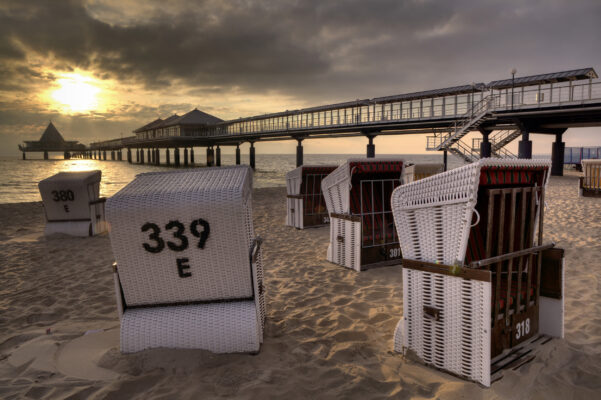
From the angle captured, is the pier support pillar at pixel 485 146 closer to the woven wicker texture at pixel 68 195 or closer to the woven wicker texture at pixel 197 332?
the woven wicker texture at pixel 68 195

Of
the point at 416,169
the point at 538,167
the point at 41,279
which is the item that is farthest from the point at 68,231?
the point at 416,169

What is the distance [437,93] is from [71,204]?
25148mm

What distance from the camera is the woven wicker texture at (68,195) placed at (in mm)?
8898

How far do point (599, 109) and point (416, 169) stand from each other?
13724mm

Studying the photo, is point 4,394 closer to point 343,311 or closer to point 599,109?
point 343,311

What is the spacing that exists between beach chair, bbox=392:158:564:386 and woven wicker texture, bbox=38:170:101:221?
28.7 feet

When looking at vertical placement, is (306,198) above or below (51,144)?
below

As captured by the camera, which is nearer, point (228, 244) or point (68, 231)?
point (228, 244)

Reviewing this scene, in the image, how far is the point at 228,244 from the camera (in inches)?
119

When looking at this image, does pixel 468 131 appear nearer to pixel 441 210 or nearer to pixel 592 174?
pixel 592 174

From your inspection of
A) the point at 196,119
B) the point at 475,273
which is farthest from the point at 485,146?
the point at 196,119

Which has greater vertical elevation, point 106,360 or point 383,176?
point 383,176

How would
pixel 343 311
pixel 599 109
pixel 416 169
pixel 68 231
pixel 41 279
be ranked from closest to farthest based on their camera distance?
pixel 343 311
pixel 41 279
pixel 68 231
pixel 416 169
pixel 599 109

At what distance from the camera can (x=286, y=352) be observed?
328cm
